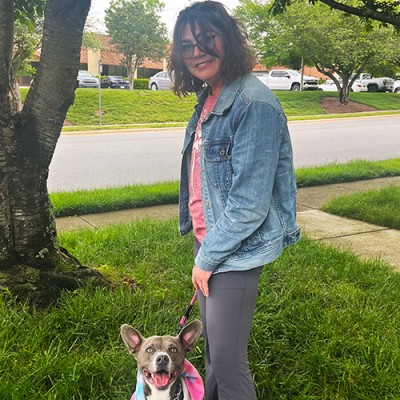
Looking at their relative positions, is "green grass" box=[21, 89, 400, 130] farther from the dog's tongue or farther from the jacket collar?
the dog's tongue

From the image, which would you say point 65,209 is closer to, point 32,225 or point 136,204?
point 136,204

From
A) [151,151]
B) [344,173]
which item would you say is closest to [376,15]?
[344,173]

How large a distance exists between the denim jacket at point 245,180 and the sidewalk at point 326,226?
3085 mm

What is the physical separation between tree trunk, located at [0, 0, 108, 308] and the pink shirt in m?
1.50

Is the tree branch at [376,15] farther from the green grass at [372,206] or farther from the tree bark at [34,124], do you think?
the tree bark at [34,124]

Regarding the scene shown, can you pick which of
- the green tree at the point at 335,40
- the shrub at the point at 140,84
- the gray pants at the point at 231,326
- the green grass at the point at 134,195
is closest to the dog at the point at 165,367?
the gray pants at the point at 231,326

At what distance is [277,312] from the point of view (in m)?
3.50

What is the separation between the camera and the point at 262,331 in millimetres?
3211

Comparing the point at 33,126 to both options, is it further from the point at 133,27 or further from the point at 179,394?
the point at 133,27

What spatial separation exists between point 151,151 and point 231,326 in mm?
10833

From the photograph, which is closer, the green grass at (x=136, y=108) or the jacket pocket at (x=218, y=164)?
the jacket pocket at (x=218, y=164)

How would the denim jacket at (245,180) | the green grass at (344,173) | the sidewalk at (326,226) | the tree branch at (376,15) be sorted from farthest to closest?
1. the green grass at (344,173)
2. the tree branch at (376,15)
3. the sidewalk at (326,226)
4. the denim jacket at (245,180)

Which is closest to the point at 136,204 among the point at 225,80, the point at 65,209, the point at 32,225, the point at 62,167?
the point at 65,209

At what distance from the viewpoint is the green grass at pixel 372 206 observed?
6145 mm
